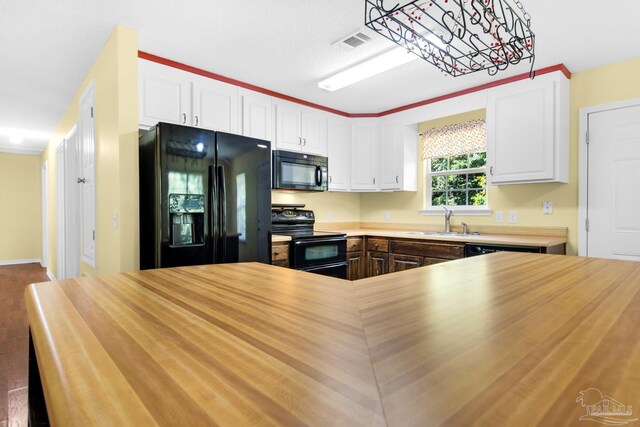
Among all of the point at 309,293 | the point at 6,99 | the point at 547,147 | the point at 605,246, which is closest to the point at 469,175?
the point at 547,147

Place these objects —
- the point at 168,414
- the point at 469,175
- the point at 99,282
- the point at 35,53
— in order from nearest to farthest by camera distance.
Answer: the point at 168,414, the point at 99,282, the point at 35,53, the point at 469,175

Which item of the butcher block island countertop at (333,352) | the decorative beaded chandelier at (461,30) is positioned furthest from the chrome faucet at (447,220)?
the butcher block island countertop at (333,352)

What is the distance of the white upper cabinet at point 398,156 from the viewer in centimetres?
403

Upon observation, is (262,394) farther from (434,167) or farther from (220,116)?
(434,167)

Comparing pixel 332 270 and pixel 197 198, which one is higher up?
pixel 197 198

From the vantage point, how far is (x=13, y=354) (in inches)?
99.3

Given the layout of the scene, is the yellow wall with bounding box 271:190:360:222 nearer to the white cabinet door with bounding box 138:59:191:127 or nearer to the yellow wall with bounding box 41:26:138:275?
the white cabinet door with bounding box 138:59:191:127

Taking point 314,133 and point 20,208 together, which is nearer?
point 314,133

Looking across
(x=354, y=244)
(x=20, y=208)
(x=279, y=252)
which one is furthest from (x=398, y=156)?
(x=20, y=208)

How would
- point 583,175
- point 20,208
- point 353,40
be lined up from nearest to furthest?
point 353,40 < point 583,175 < point 20,208

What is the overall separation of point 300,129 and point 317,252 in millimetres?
1464

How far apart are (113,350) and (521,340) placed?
0.70 metres

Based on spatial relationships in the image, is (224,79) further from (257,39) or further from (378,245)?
(378,245)

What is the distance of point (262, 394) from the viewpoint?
0.41 metres
